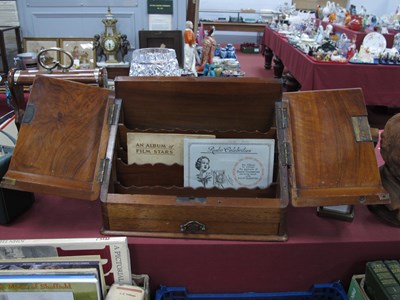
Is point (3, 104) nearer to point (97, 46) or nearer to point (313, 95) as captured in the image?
point (97, 46)

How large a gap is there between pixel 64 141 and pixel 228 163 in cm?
40

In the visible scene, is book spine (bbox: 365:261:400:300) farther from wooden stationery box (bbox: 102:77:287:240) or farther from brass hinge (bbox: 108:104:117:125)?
brass hinge (bbox: 108:104:117:125)

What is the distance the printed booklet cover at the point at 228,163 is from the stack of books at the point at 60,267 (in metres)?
0.25

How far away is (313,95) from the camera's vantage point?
875mm

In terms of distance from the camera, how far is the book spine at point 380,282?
73 centimetres

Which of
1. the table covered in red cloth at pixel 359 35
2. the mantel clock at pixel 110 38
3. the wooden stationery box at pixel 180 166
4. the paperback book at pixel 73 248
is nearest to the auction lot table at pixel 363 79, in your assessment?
the table covered in red cloth at pixel 359 35

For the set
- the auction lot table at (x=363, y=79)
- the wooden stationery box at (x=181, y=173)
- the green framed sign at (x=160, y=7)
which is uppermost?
the green framed sign at (x=160, y=7)

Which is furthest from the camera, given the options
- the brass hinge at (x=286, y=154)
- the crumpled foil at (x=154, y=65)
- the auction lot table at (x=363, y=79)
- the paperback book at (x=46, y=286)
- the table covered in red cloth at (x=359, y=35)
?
the table covered in red cloth at (x=359, y=35)

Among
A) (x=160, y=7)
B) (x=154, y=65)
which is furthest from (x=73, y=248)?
(x=160, y=7)

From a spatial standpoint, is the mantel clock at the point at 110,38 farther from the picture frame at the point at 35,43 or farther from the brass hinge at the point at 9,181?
the brass hinge at the point at 9,181

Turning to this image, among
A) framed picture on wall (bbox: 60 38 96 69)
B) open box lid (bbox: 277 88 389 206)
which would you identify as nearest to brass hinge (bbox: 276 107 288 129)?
open box lid (bbox: 277 88 389 206)

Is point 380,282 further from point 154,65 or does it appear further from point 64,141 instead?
point 154,65

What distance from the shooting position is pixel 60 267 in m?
0.72

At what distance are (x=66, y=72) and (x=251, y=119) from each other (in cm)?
57
